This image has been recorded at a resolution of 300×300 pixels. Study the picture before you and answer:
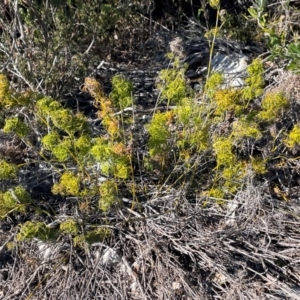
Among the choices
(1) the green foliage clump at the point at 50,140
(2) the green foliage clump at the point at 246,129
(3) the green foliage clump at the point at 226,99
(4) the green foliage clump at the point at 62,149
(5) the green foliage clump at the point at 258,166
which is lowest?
(5) the green foliage clump at the point at 258,166

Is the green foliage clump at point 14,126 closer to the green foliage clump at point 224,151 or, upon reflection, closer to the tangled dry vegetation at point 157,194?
the tangled dry vegetation at point 157,194

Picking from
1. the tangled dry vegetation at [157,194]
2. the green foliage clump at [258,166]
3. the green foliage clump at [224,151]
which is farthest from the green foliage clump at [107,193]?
the green foliage clump at [258,166]

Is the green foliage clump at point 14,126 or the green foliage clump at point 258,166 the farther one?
the green foliage clump at point 258,166

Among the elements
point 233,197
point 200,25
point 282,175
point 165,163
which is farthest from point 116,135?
point 200,25

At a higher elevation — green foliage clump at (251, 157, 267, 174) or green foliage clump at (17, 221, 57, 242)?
green foliage clump at (17, 221, 57, 242)

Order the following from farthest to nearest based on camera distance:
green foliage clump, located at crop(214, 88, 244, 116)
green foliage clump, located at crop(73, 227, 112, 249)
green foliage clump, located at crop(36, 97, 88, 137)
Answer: green foliage clump, located at crop(73, 227, 112, 249)
green foliage clump, located at crop(214, 88, 244, 116)
green foliage clump, located at crop(36, 97, 88, 137)

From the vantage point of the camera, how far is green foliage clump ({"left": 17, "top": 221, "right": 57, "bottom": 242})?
1705mm

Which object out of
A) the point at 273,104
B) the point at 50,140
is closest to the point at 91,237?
the point at 50,140

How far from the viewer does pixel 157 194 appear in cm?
213

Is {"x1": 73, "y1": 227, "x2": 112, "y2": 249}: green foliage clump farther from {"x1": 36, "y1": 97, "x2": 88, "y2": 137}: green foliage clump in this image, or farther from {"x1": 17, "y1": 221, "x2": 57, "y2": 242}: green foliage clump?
{"x1": 36, "y1": 97, "x2": 88, "y2": 137}: green foliage clump

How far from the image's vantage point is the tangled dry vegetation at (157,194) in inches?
71.7

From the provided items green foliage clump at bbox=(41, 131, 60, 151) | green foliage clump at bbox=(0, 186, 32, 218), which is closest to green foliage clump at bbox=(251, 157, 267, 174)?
green foliage clump at bbox=(41, 131, 60, 151)

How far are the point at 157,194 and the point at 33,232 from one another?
0.61 m

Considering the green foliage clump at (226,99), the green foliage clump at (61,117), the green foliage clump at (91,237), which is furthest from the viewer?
the green foliage clump at (91,237)
